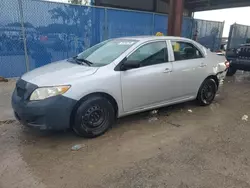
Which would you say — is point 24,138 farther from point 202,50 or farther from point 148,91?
point 202,50

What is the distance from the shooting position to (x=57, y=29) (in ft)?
24.2

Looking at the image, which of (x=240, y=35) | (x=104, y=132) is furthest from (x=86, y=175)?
(x=240, y=35)

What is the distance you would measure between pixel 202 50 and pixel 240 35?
1074cm

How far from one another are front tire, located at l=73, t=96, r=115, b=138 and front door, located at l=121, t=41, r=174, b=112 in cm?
36

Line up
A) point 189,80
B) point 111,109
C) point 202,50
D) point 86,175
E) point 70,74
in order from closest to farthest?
1. point 86,175
2. point 70,74
3. point 111,109
4. point 189,80
5. point 202,50

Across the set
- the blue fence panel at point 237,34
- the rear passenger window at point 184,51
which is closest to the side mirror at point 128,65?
the rear passenger window at point 184,51

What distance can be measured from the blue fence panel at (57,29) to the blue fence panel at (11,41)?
255 millimetres

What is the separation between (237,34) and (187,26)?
4.11m

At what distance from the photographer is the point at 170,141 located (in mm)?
3502

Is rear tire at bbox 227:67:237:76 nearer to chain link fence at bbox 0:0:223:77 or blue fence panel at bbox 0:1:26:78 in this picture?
chain link fence at bbox 0:0:223:77

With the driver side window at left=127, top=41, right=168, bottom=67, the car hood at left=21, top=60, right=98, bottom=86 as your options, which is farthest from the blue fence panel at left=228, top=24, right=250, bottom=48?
the car hood at left=21, top=60, right=98, bottom=86

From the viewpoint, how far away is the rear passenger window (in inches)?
175

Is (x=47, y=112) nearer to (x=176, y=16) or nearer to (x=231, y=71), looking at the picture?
(x=176, y=16)

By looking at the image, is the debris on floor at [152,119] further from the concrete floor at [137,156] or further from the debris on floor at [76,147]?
the debris on floor at [76,147]
